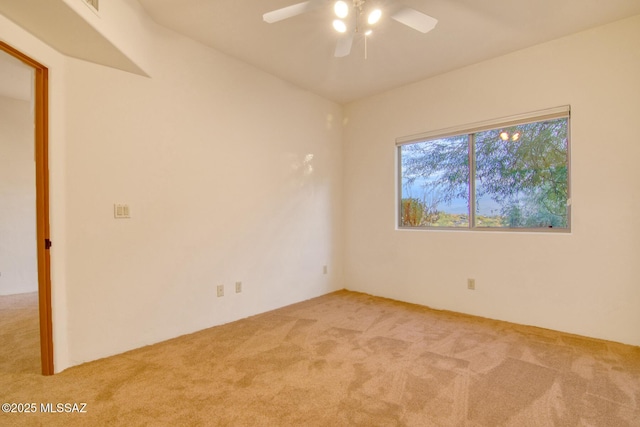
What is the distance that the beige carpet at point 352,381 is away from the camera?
1.59 metres

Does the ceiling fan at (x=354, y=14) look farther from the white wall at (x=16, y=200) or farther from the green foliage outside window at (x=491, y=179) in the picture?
the white wall at (x=16, y=200)

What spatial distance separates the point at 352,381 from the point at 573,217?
2.41 m

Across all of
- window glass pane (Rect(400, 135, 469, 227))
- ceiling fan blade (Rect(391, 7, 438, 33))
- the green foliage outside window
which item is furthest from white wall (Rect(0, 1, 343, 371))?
ceiling fan blade (Rect(391, 7, 438, 33))

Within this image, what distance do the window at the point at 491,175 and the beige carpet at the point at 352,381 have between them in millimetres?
1131

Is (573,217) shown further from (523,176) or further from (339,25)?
(339,25)

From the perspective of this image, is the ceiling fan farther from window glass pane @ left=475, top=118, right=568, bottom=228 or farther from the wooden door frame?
window glass pane @ left=475, top=118, right=568, bottom=228

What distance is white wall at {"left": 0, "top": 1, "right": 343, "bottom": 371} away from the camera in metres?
2.11

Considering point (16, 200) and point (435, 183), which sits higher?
point (435, 183)

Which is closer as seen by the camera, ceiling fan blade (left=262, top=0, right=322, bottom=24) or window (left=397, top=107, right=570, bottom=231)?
ceiling fan blade (left=262, top=0, right=322, bottom=24)

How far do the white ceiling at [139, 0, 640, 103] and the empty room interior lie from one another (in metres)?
0.03

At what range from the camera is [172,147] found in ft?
8.52

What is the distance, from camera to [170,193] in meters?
2.58

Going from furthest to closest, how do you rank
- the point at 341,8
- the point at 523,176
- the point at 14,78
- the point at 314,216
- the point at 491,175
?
the point at 314,216, the point at 14,78, the point at 491,175, the point at 523,176, the point at 341,8

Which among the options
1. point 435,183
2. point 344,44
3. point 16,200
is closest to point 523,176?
point 435,183
